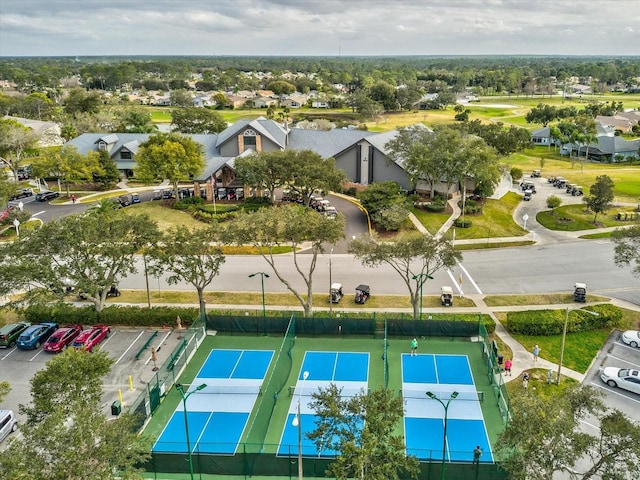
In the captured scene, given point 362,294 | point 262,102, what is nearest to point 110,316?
point 362,294

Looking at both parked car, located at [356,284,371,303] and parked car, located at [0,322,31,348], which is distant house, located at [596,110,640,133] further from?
parked car, located at [0,322,31,348]

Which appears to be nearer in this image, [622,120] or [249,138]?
[249,138]

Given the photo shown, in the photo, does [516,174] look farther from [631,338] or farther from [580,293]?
[631,338]

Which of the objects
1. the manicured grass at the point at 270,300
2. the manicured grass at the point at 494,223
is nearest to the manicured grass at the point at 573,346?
the manicured grass at the point at 270,300

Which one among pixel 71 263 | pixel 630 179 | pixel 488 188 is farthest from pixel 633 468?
pixel 630 179

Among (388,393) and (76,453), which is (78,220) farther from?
(388,393)

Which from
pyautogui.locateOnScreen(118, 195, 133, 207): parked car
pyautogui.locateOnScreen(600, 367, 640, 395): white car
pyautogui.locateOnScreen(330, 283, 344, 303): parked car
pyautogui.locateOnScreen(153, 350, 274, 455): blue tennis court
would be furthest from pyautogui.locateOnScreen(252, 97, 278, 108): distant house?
pyautogui.locateOnScreen(600, 367, 640, 395): white car
